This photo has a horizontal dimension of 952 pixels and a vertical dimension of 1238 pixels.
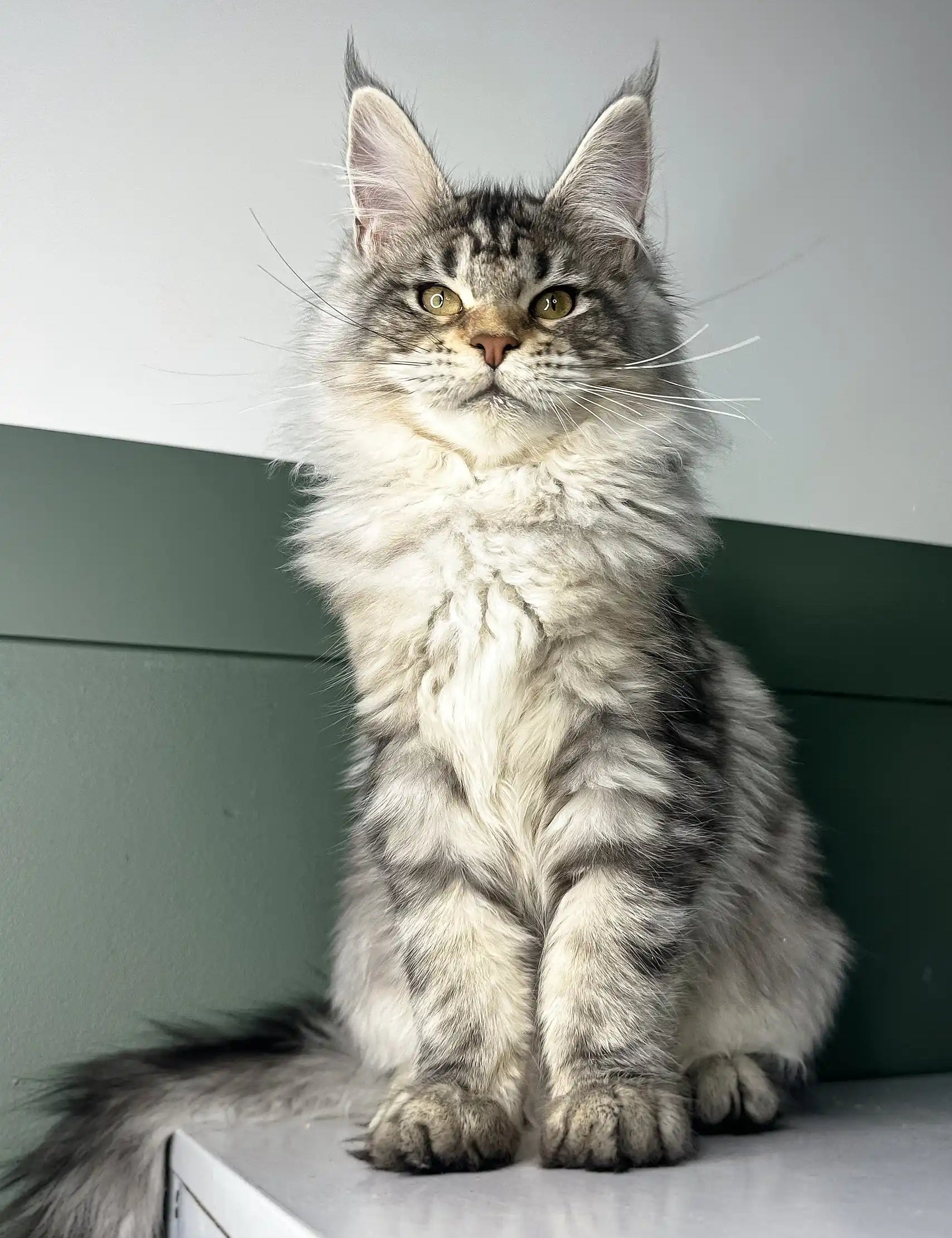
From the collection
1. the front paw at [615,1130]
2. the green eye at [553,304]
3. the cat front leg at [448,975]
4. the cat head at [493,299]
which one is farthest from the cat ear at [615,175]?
the front paw at [615,1130]

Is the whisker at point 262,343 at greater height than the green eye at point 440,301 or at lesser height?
greater

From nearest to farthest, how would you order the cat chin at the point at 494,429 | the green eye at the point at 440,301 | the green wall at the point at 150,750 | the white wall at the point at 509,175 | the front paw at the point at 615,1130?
the front paw at the point at 615,1130 < the cat chin at the point at 494,429 < the green eye at the point at 440,301 < the green wall at the point at 150,750 < the white wall at the point at 509,175

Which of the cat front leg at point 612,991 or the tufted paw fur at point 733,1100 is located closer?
the cat front leg at point 612,991

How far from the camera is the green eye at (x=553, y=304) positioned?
144cm

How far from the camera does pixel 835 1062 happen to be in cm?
195

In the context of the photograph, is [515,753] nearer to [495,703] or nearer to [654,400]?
[495,703]

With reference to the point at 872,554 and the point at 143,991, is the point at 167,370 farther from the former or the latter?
the point at 872,554

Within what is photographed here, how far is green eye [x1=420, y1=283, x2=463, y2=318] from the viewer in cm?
143

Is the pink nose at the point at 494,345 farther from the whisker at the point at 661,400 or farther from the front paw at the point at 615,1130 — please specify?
the front paw at the point at 615,1130

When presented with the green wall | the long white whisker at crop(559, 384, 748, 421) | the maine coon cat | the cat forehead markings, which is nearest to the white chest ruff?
the maine coon cat

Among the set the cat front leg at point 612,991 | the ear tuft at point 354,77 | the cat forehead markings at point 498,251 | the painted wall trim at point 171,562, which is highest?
the ear tuft at point 354,77

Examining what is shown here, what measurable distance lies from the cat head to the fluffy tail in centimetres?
83

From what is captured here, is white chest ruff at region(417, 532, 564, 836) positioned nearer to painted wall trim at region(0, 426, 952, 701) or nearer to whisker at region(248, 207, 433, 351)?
whisker at region(248, 207, 433, 351)

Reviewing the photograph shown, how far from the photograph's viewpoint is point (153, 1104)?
1.37 metres
